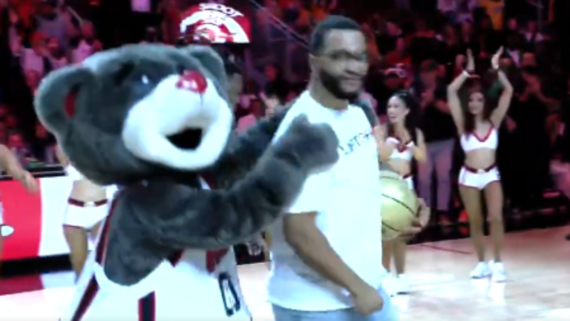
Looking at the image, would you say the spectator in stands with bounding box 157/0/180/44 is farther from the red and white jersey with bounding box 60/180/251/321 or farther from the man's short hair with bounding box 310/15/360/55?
the red and white jersey with bounding box 60/180/251/321

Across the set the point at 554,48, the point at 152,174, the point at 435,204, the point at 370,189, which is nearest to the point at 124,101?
the point at 152,174

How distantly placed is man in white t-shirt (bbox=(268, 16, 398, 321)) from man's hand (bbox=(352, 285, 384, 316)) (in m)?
0.02

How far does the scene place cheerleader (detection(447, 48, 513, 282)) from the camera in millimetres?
6867

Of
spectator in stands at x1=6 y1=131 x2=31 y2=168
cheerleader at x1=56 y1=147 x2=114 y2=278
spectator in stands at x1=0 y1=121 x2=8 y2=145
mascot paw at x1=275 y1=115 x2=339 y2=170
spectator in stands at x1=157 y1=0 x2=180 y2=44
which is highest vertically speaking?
spectator in stands at x1=157 y1=0 x2=180 y2=44

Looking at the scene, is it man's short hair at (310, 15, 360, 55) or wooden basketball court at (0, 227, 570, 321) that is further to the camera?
wooden basketball court at (0, 227, 570, 321)

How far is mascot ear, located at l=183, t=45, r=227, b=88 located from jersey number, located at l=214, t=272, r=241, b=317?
61cm

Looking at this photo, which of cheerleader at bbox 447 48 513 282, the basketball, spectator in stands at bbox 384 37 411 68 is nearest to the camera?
the basketball

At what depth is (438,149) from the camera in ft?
31.0

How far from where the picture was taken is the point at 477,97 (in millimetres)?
6934

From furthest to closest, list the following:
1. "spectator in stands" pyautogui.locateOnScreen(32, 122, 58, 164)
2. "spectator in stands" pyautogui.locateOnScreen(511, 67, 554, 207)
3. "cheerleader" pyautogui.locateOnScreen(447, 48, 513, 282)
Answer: "spectator in stands" pyautogui.locateOnScreen(511, 67, 554, 207) → "spectator in stands" pyautogui.locateOnScreen(32, 122, 58, 164) → "cheerleader" pyautogui.locateOnScreen(447, 48, 513, 282)

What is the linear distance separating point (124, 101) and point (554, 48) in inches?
404

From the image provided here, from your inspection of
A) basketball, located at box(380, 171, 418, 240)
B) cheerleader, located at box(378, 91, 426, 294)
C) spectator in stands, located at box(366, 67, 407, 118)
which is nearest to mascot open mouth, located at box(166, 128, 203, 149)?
basketball, located at box(380, 171, 418, 240)

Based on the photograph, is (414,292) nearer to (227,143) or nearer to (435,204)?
(435,204)

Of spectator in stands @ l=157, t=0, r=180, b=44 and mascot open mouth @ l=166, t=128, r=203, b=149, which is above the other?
spectator in stands @ l=157, t=0, r=180, b=44
